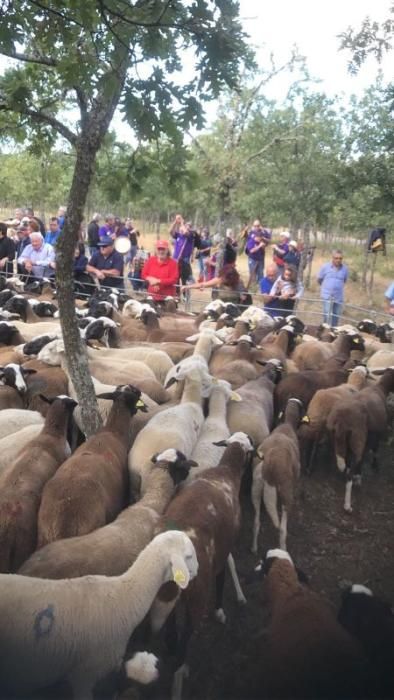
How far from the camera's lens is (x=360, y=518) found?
548cm

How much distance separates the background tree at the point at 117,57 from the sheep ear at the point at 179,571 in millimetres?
2448

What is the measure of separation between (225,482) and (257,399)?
7.04ft

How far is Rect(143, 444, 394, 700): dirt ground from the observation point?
352 centimetres

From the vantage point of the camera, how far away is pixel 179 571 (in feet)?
9.93

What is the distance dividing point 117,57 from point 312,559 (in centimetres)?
406

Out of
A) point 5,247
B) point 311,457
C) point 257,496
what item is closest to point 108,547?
point 257,496

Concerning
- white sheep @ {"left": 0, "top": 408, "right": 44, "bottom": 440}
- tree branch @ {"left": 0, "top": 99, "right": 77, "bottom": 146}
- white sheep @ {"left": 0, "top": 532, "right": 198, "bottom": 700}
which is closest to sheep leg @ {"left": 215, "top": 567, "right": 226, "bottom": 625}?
white sheep @ {"left": 0, "top": 532, "right": 198, "bottom": 700}

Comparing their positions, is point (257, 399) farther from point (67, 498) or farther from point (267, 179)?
point (267, 179)

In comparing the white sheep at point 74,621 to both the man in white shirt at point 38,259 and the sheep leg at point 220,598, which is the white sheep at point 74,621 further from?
the man in white shirt at point 38,259

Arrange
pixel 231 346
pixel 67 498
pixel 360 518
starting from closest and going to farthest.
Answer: pixel 67 498 < pixel 360 518 < pixel 231 346

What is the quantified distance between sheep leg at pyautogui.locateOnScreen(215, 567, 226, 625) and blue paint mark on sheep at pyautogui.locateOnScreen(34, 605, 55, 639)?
1.51 m

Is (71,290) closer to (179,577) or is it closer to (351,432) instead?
(179,577)

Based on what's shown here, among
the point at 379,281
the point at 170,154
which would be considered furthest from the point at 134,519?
the point at 379,281

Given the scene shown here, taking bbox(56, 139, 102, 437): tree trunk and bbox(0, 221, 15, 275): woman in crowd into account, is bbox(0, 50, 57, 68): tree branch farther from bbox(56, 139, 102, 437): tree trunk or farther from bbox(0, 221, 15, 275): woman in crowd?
bbox(0, 221, 15, 275): woman in crowd
